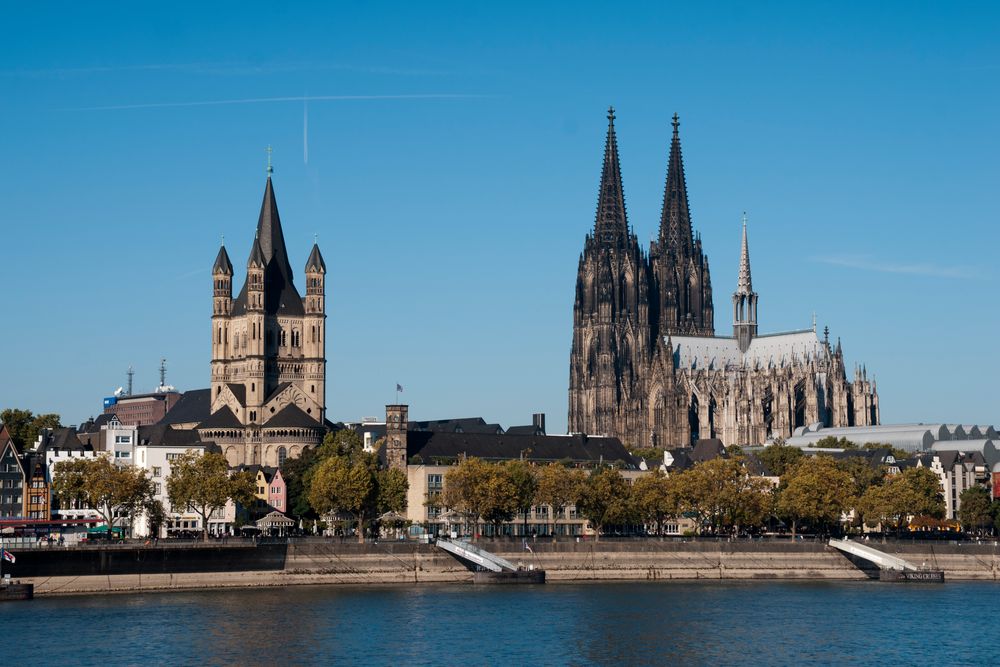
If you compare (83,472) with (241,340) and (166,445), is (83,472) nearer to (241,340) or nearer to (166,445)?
(166,445)

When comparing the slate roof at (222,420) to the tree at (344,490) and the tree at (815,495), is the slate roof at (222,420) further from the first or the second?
the tree at (815,495)

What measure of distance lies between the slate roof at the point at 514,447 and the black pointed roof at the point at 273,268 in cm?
2288

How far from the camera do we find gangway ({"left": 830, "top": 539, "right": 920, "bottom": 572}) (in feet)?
443

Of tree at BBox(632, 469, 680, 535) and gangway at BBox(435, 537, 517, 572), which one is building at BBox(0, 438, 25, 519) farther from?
tree at BBox(632, 469, 680, 535)

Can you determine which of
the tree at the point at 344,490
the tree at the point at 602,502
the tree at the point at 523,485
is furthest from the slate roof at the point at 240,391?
the tree at the point at 602,502

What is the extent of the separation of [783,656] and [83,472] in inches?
2905

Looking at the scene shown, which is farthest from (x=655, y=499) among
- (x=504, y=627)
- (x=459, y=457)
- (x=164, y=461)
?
(x=504, y=627)

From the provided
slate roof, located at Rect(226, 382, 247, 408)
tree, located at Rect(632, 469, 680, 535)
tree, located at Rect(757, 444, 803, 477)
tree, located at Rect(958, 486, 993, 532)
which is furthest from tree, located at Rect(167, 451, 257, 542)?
tree, located at Rect(958, 486, 993, 532)

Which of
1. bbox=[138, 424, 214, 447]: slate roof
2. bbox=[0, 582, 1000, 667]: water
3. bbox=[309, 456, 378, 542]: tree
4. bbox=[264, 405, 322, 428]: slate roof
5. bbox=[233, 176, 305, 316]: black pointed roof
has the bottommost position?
bbox=[0, 582, 1000, 667]: water

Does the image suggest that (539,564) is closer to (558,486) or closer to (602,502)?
(602,502)

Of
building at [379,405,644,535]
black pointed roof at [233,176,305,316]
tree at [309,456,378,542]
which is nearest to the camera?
tree at [309,456,378,542]

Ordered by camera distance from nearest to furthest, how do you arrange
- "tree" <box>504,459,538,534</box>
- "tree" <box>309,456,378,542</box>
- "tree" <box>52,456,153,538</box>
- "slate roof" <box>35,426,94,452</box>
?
"tree" <box>52,456,153,538</box>, "tree" <box>309,456,378,542</box>, "tree" <box>504,459,538,534</box>, "slate roof" <box>35,426,94,452</box>

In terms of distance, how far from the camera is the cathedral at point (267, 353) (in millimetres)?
174250

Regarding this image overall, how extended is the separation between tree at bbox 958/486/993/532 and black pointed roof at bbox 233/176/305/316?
66.0 m
